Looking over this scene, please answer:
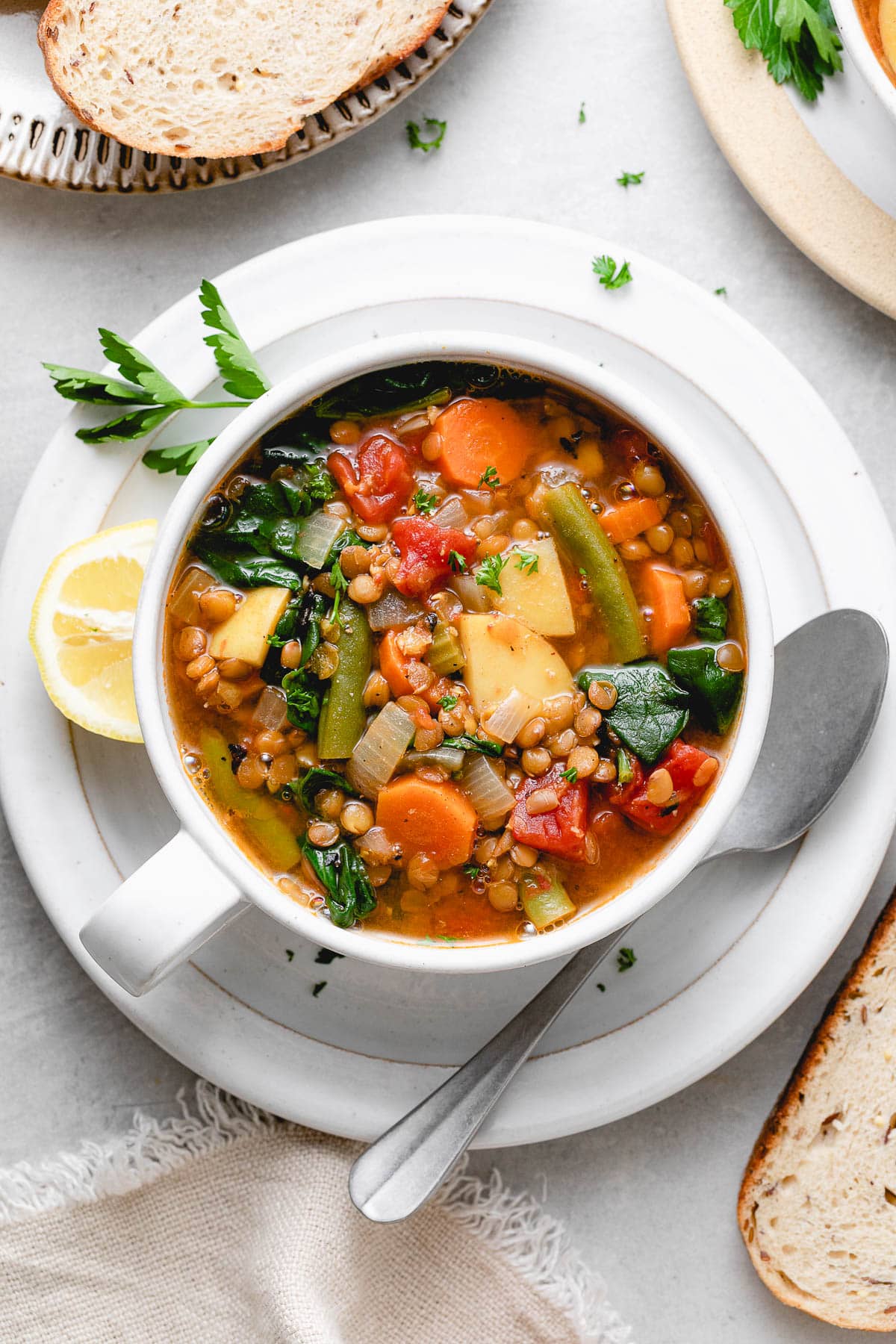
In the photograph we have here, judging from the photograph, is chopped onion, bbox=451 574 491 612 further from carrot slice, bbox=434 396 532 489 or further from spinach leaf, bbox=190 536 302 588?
spinach leaf, bbox=190 536 302 588

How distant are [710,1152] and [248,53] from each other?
3037mm

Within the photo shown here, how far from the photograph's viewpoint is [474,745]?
7.34 ft

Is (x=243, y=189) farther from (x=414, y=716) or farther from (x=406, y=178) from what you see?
(x=414, y=716)

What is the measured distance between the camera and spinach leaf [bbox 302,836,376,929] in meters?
2.23

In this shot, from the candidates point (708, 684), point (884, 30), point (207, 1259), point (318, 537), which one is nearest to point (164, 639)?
point (318, 537)

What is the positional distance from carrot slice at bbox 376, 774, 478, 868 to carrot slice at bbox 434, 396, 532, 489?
0.59m

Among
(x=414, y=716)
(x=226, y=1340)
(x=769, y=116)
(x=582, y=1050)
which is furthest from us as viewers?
(x=226, y=1340)

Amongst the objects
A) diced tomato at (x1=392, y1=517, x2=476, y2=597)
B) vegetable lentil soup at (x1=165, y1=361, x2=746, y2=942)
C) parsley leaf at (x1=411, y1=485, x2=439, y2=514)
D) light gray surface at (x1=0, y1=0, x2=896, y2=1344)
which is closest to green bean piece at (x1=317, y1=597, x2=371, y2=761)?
vegetable lentil soup at (x1=165, y1=361, x2=746, y2=942)

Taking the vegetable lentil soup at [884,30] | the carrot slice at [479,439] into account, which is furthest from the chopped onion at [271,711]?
the vegetable lentil soup at [884,30]

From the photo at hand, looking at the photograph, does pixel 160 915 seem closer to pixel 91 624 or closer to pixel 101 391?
pixel 91 624

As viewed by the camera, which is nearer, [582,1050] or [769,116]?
[582,1050]

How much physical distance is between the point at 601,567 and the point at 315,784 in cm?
69

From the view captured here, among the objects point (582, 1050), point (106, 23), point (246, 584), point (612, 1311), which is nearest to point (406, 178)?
point (106, 23)

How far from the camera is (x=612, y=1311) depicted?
3.10 meters
